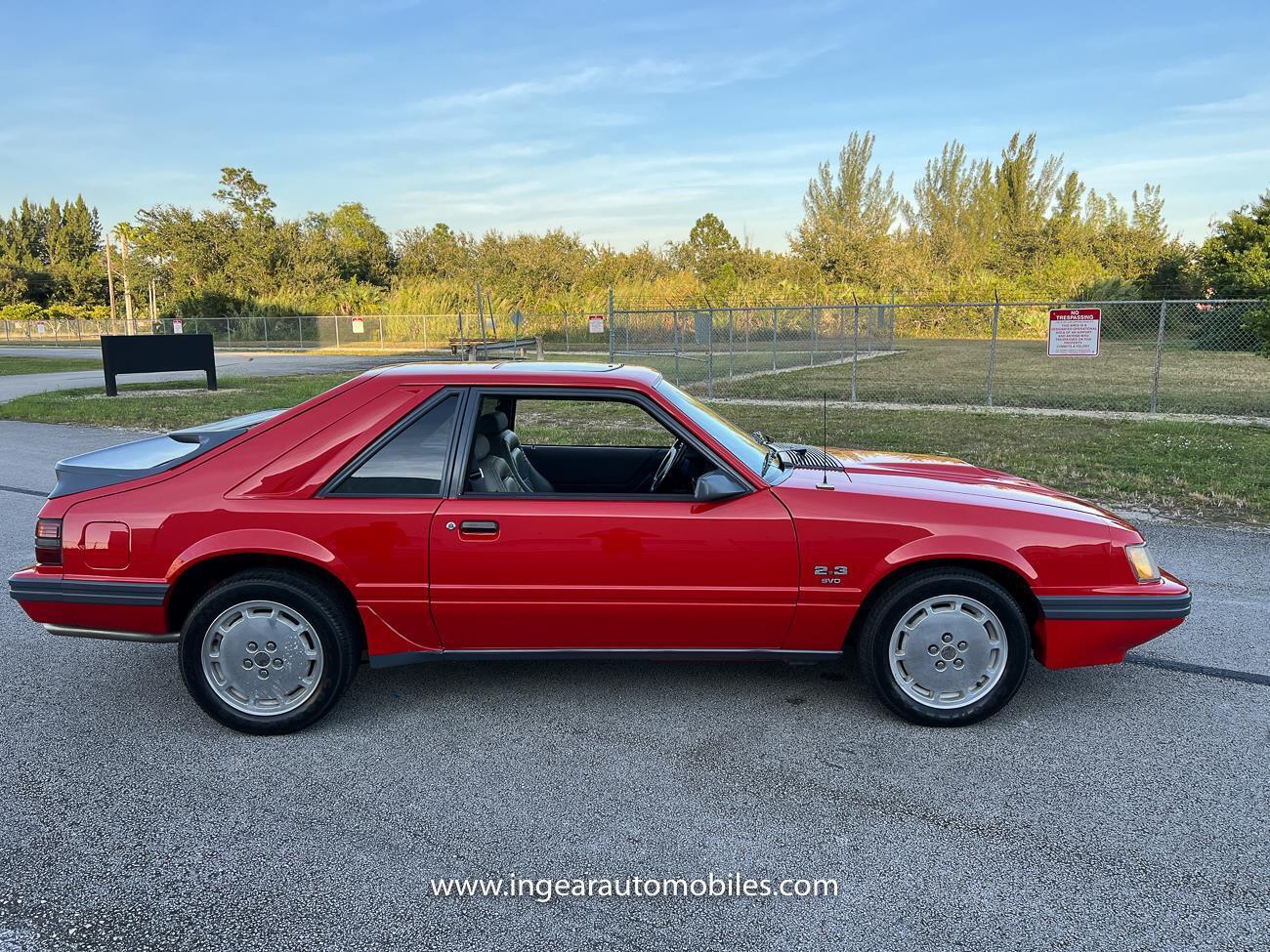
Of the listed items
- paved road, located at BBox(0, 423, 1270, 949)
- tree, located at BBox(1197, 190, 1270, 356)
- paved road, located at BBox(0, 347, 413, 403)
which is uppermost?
tree, located at BBox(1197, 190, 1270, 356)

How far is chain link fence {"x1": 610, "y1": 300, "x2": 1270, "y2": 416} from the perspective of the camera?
1611 centimetres

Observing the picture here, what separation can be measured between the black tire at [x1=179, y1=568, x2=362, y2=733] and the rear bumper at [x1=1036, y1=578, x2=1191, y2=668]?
108 inches

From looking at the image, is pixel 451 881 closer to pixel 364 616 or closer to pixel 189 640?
pixel 364 616

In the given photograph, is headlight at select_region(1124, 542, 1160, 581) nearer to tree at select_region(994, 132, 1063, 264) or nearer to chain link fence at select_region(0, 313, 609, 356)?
chain link fence at select_region(0, 313, 609, 356)

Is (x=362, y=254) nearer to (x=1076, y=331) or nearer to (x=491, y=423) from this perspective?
(x=1076, y=331)

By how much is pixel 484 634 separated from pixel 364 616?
474 mm

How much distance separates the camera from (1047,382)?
64.5ft

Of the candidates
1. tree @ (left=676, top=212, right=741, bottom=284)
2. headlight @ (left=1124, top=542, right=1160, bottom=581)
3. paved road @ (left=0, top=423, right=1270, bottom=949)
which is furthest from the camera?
tree @ (left=676, top=212, right=741, bottom=284)

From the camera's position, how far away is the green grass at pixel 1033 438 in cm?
792

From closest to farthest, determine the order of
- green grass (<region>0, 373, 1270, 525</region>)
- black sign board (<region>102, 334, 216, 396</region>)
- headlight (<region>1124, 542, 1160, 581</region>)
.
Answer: headlight (<region>1124, 542, 1160, 581</region>), green grass (<region>0, 373, 1270, 525</region>), black sign board (<region>102, 334, 216, 396</region>)

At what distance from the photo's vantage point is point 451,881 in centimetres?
258

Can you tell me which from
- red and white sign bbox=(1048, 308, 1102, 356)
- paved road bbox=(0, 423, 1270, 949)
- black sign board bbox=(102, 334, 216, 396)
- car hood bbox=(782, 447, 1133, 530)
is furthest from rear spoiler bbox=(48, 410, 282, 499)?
black sign board bbox=(102, 334, 216, 396)

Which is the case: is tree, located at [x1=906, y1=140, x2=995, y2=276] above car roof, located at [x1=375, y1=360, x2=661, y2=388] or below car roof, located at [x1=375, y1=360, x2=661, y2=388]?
above

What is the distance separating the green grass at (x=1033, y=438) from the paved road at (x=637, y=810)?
4.19 meters
